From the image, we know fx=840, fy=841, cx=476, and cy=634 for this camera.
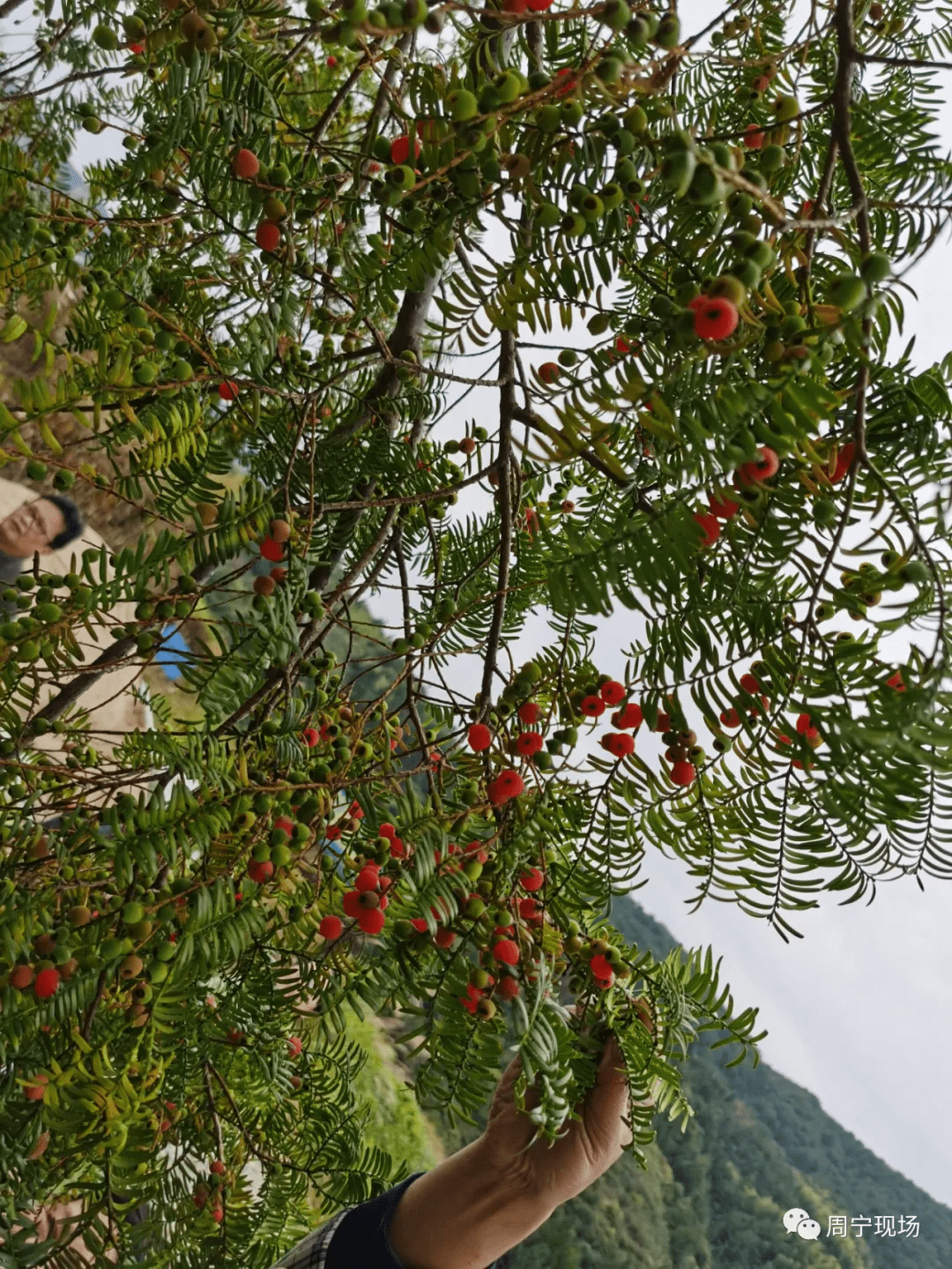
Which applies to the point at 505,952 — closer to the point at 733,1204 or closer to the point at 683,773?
→ the point at 683,773

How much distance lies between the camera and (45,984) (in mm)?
435

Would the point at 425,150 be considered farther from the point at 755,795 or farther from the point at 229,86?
the point at 755,795

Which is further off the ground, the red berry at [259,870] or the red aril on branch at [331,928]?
the red berry at [259,870]

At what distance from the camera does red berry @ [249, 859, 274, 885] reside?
1.50 feet

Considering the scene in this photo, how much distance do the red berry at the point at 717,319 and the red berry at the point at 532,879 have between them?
0.36m

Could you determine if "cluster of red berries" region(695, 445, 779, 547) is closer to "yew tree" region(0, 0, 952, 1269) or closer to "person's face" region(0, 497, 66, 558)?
"yew tree" region(0, 0, 952, 1269)

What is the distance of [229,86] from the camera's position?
1.55 ft

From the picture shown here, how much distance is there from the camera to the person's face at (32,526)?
1.26m

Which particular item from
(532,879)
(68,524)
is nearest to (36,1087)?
(532,879)

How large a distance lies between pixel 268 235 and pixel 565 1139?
0.67 m

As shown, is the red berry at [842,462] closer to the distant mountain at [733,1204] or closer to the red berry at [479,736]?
the red berry at [479,736]

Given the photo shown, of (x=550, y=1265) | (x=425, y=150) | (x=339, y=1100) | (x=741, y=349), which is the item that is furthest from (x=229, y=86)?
(x=550, y=1265)

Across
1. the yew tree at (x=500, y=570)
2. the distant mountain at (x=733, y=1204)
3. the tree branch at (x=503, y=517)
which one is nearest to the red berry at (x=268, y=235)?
the yew tree at (x=500, y=570)

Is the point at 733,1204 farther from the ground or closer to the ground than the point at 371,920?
closer to the ground
